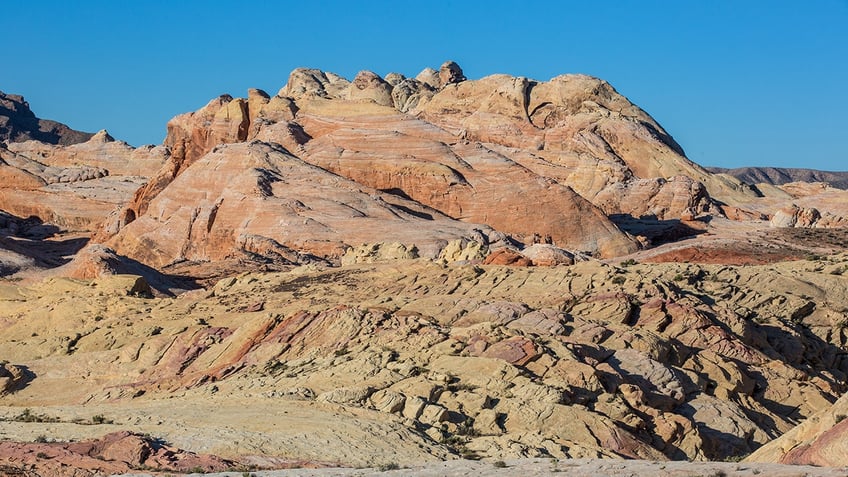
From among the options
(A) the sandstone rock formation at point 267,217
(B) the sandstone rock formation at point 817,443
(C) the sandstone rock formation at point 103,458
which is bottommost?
(C) the sandstone rock formation at point 103,458

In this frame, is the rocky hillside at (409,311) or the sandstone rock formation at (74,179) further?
the sandstone rock formation at (74,179)

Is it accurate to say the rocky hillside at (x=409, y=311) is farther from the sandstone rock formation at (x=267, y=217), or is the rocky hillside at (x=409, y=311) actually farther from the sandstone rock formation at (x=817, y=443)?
the sandstone rock formation at (x=267, y=217)

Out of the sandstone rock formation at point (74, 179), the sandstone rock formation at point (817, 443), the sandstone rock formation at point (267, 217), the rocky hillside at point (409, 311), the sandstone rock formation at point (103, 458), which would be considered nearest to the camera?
the sandstone rock formation at point (817, 443)

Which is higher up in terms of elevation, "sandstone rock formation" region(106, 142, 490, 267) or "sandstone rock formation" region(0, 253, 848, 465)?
"sandstone rock formation" region(106, 142, 490, 267)

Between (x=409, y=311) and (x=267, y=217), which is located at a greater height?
(x=267, y=217)

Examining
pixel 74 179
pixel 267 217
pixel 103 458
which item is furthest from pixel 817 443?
pixel 74 179

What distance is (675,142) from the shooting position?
108312mm

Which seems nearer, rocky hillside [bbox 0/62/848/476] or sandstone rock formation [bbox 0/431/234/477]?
sandstone rock formation [bbox 0/431/234/477]

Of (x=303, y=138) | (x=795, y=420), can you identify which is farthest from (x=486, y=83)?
(x=795, y=420)

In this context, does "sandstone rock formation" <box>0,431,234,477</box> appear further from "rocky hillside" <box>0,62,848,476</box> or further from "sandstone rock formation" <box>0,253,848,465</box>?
"sandstone rock formation" <box>0,253,848,465</box>

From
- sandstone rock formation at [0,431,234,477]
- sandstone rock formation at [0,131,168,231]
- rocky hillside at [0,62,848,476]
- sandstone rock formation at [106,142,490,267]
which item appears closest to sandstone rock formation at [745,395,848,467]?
rocky hillside at [0,62,848,476]

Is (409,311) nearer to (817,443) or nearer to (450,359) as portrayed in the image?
(450,359)

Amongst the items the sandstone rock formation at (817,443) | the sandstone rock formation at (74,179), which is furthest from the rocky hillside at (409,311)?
the sandstone rock formation at (74,179)

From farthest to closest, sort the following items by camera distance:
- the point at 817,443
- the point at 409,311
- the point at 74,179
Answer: the point at 74,179 → the point at 409,311 → the point at 817,443
